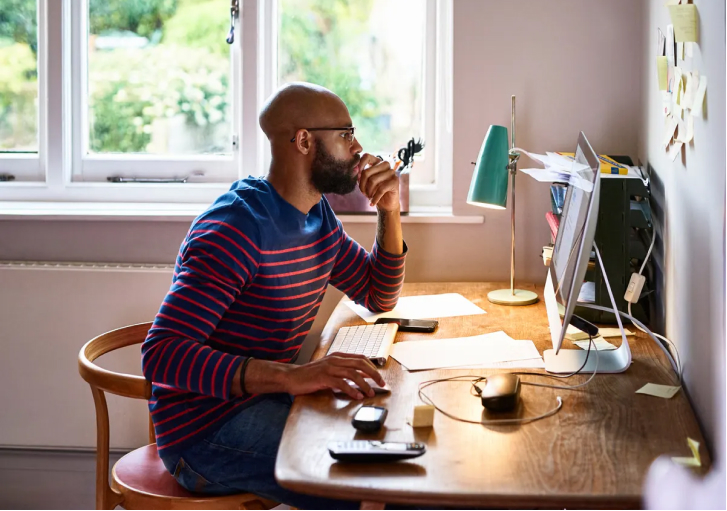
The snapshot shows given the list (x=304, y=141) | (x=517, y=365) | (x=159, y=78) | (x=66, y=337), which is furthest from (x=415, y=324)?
(x=159, y=78)

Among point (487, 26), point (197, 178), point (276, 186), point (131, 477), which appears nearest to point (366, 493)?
point (131, 477)

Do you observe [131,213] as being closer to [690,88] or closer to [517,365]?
[517,365]

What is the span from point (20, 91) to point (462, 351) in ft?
6.63

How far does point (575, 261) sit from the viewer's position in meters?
1.30

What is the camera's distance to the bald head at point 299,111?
5.75 ft

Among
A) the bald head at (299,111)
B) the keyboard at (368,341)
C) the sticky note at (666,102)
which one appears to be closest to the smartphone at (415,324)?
the keyboard at (368,341)

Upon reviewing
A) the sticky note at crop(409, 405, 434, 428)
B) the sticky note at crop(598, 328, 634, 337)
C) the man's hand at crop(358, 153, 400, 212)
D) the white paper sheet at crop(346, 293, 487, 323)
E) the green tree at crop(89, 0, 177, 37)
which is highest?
the green tree at crop(89, 0, 177, 37)

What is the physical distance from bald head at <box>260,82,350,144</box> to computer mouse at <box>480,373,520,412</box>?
0.77m

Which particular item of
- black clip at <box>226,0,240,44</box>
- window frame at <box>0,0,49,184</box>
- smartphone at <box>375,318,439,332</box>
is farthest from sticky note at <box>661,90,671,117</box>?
window frame at <box>0,0,49,184</box>

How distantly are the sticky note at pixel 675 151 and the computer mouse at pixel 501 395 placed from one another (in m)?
0.59

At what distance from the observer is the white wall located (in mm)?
1111

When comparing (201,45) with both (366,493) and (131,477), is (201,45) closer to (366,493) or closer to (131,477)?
(131,477)

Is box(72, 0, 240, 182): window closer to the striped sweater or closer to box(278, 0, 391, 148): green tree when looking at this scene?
box(278, 0, 391, 148): green tree

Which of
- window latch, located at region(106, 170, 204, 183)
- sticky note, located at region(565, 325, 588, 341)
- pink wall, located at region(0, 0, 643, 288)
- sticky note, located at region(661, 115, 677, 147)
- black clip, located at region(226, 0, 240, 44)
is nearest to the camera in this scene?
sticky note, located at region(661, 115, 677, 147)
